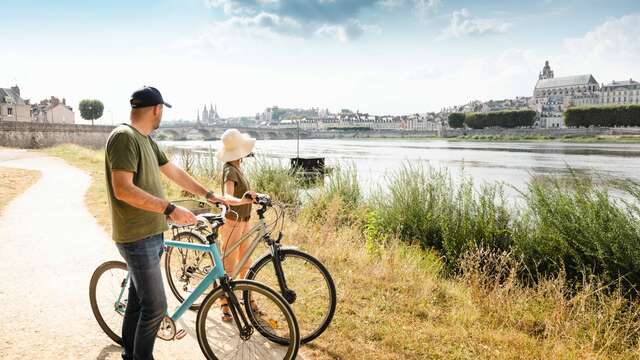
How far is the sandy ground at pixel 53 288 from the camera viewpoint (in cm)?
381

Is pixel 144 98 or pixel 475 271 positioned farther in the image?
pixel 475 271

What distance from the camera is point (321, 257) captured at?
265 inches

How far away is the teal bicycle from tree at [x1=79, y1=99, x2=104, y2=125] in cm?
10342

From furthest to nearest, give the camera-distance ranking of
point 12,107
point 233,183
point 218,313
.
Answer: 1. point 12,107
2. point 218,313
3. point 233,183

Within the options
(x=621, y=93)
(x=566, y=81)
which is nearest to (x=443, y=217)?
(x=621, y=93)

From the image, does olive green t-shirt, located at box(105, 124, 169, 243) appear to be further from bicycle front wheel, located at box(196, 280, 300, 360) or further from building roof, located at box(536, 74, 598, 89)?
building roof, located at box(536, 74, 598, 89)

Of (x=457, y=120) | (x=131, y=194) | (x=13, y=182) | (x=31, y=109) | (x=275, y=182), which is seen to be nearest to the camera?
(x=131, y=194)

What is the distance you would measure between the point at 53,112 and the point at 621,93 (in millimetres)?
148801

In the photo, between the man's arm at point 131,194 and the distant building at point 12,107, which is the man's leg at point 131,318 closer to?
the man's arm at point 131,194

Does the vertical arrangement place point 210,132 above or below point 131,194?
below

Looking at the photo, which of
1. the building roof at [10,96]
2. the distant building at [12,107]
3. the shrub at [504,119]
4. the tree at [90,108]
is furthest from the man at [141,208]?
the shrub at [504,119]

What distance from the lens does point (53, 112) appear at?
294 feet

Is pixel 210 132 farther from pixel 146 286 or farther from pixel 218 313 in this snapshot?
pixel 146 286

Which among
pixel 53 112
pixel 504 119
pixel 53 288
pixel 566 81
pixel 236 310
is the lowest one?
pixel 53 288
